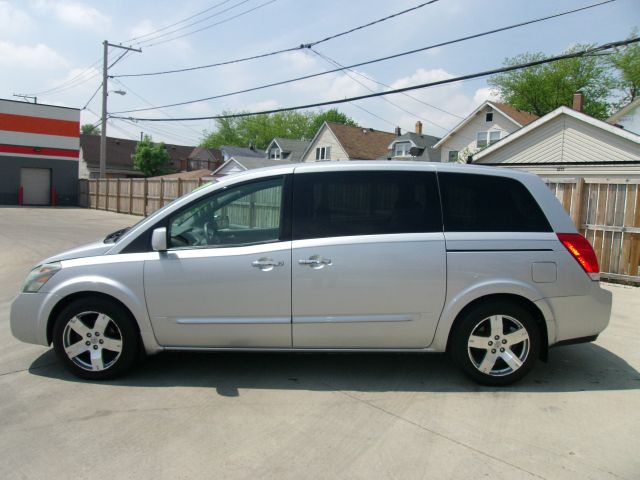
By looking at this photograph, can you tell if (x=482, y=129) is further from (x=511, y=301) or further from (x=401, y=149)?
(x=511, y=301)

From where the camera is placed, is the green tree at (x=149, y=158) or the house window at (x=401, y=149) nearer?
the house window at (x=401, y=149)

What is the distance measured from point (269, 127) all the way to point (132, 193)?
51.0 metres

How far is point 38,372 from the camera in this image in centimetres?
447

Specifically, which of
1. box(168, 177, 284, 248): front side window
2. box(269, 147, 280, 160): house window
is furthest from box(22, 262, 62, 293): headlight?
box(269, 147, 280, 160): house window

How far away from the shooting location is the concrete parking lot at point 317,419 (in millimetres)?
3045

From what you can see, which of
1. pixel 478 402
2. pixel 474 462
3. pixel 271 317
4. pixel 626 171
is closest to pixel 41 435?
pixel 271 317

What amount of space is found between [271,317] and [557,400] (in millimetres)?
2341

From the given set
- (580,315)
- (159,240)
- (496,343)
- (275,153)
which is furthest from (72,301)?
(275,153)

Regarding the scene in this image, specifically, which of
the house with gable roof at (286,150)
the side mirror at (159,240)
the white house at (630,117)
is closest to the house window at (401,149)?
the house with gable roof at (286,150)

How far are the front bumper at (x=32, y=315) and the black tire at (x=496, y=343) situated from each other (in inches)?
132

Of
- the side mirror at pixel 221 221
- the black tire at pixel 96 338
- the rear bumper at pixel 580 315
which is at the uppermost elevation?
the side mirror at pixel 221 221

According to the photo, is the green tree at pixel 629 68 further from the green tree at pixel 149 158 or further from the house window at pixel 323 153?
the green tree at pixel 149 158

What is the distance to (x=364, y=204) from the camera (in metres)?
4.16

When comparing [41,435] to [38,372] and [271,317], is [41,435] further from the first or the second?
[271,317]
